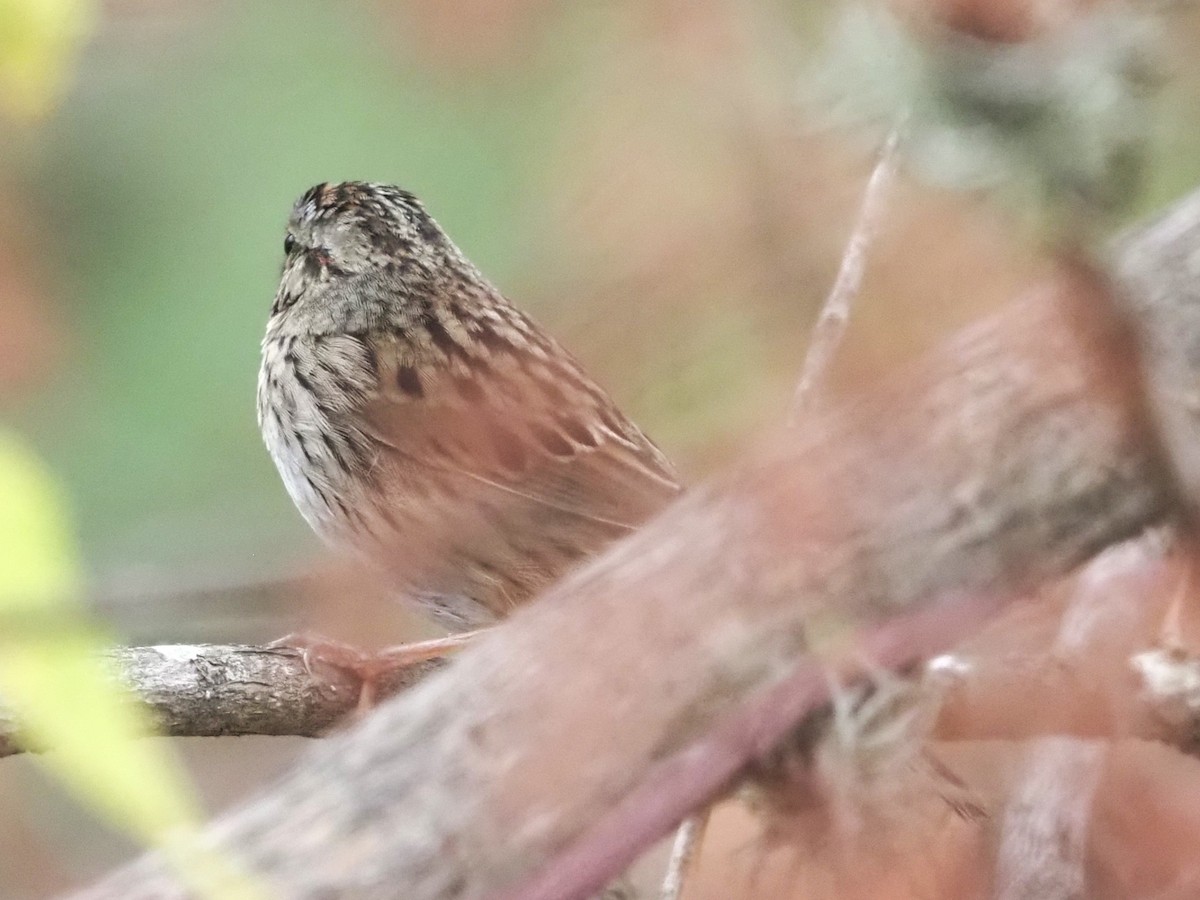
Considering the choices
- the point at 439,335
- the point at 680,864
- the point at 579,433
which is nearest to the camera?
the point at 680,864

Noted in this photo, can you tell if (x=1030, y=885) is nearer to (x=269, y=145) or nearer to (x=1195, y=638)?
(x=1195, y=638)

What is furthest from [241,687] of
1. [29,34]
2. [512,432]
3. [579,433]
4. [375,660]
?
[29,34]

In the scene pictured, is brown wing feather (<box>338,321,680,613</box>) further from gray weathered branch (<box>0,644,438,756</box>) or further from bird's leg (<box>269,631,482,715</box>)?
gray weathered branch (<box>0,644,438,756</box>)

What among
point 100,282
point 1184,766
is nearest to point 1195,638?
point 1184,766

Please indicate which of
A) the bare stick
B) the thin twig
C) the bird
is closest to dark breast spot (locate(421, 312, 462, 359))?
the bird

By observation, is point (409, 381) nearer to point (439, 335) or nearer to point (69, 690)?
point (439, 335)

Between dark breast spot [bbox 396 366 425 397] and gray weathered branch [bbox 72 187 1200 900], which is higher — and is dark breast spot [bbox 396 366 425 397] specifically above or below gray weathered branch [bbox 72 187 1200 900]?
above
